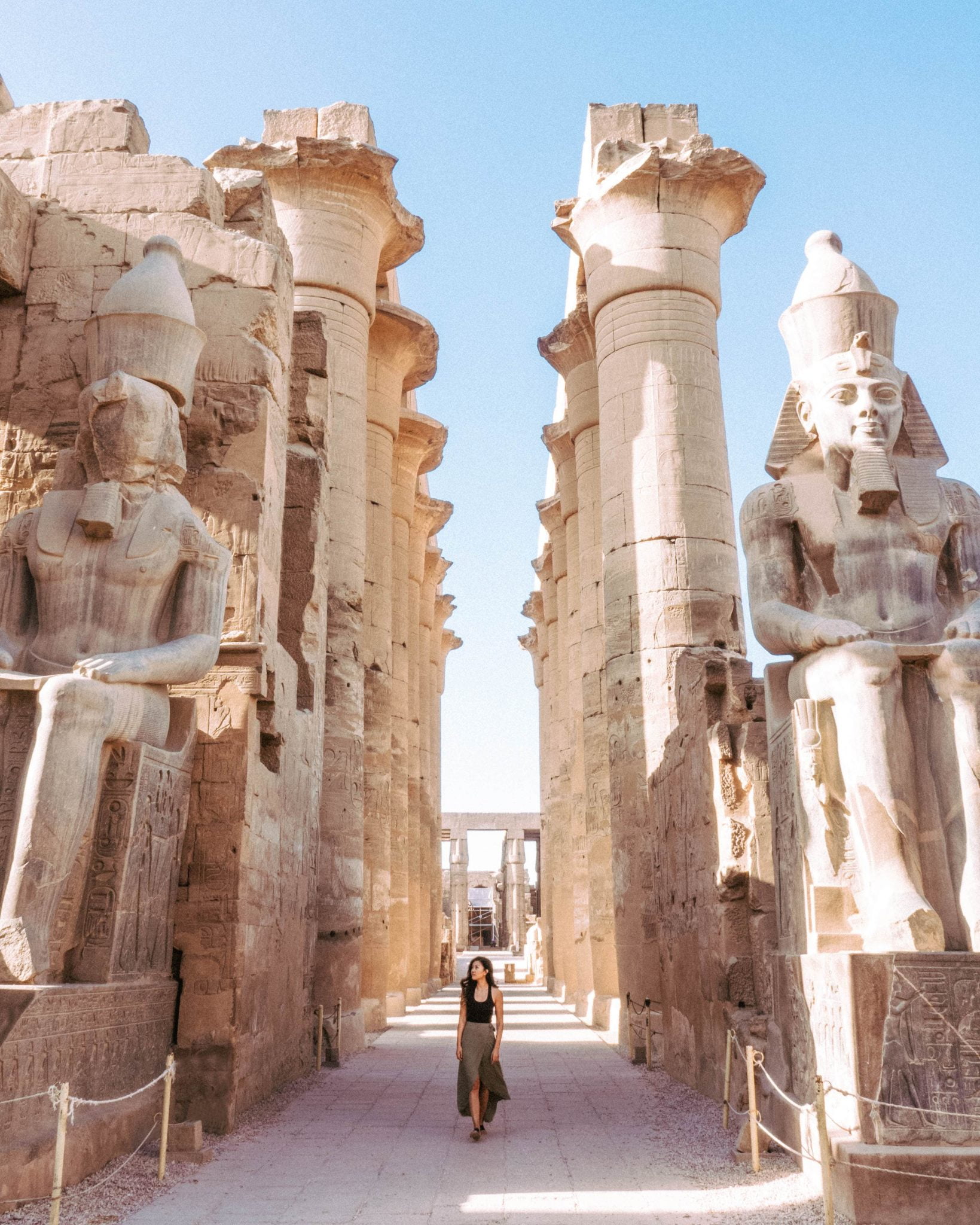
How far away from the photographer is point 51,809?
4.48 m

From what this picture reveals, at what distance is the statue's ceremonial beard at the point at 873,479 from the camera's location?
4.74m

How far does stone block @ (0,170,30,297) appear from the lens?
6664 mm

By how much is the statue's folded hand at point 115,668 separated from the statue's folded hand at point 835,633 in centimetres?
278

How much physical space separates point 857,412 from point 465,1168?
359 centimetres

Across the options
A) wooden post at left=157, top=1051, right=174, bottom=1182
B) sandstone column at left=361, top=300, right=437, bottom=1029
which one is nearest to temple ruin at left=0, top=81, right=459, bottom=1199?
wooden post at left=157, top=1051, right=174, bottom=1182

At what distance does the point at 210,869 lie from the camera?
5.86 meters

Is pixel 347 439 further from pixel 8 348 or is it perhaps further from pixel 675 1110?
pixel 675 1110

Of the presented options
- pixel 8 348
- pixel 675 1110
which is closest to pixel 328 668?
pixel 8 348

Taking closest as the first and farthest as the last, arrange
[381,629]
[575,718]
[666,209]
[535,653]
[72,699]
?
1. [72,699]
2. [666,209]
3. [381,629]
4. [575,718]
5. [535,653]

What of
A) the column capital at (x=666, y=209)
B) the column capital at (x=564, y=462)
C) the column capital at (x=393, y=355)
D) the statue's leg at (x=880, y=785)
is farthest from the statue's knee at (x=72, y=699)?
the column capital at (x=564, y=462)

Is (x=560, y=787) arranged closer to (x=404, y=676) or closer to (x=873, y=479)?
(x=404, y=676)

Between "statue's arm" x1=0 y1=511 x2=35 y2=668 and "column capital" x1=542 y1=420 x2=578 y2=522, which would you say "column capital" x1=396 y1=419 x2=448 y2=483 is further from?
"statue's arm" x1=0 y1=511 x2=35 y2=668

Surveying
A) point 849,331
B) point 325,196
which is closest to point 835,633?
point 849,331

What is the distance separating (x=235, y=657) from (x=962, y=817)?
3754mm
